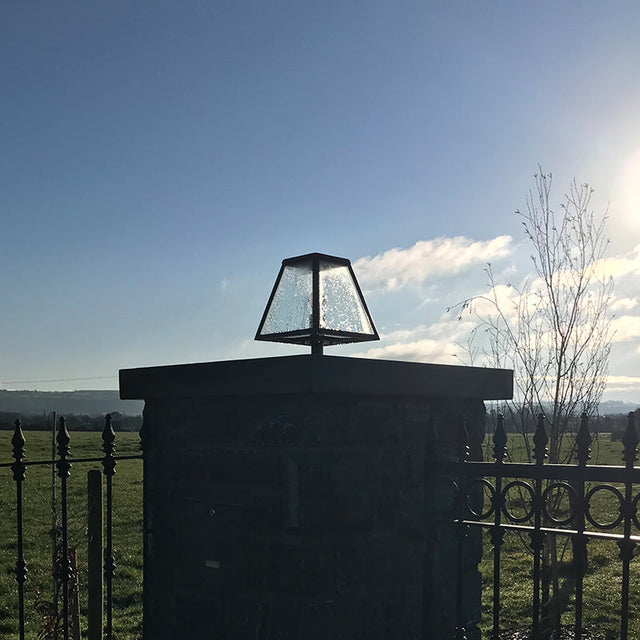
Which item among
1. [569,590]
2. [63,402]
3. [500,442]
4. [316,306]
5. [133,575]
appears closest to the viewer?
[500,442]

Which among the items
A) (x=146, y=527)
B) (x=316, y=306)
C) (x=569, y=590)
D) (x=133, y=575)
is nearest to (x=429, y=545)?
(x=316, y=306)

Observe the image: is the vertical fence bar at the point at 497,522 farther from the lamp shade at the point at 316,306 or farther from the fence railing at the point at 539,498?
the lamp shade at the point at 316,306

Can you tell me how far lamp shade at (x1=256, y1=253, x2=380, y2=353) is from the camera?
299 centimetres

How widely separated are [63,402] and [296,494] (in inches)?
6316

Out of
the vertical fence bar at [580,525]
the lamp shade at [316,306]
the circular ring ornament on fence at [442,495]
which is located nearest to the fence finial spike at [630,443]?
the vertical fence bar at [580,525]

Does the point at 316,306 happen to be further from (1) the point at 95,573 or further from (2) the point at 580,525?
(1) the point at 95,573

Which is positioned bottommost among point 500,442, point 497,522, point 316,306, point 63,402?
point 63,402

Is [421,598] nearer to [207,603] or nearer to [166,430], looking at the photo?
[207,603]

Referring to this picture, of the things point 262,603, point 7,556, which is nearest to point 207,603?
point 262,603

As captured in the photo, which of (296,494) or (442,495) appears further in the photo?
(442,495)

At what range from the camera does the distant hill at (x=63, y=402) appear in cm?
13912

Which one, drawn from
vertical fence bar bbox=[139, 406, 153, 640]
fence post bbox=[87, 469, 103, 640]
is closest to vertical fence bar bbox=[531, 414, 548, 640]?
vertical fence bar bbox=[139, 406, 153, 640]

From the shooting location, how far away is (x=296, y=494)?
102 inches

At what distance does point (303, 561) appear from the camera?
101 inches
